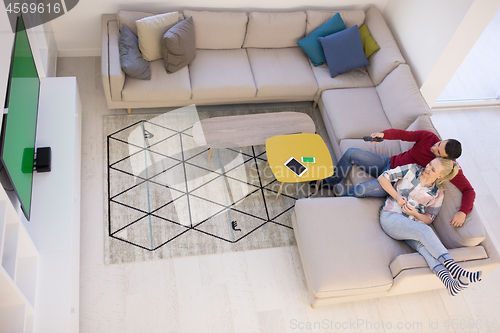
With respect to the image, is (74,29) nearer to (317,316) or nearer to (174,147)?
(174,147)

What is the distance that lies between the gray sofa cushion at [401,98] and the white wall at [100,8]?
110 cm

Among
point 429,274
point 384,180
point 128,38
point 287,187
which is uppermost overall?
point 128,38

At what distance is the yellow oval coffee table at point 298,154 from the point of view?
10.9 feet

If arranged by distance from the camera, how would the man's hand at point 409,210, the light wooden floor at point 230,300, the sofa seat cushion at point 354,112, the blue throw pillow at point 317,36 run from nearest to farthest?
the light wooden floor at point 230,300, the man's hand at point 409,210, the sofa seat cushion at point 354,112, the blue throw pillow at point 317,36

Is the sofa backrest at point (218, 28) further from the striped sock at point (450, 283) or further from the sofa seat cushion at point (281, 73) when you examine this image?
the striped sock at point (450, 283)

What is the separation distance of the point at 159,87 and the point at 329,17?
201 centimetres

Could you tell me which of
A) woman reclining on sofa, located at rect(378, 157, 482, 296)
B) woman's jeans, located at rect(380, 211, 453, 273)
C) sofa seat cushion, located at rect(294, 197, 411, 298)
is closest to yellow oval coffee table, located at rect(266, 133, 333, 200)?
sofa seat cushion, located at rect(294, 197, 411, 298)

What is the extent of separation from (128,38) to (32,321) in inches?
97.4

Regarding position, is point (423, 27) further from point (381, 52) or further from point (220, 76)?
point (220, 76)

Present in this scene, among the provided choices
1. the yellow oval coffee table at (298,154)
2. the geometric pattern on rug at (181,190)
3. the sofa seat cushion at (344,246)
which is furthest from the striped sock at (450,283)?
the geometric pattern on rug at (181,190)

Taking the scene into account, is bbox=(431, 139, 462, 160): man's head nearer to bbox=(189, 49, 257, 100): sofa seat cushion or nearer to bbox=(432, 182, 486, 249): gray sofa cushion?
bbox=(432, 182, 486, 249): gray sofa cushion

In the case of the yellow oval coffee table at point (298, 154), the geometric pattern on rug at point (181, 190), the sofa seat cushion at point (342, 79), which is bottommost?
the geometric pattern on rug at point (181, 190)

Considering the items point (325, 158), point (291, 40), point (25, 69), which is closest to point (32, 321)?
point (25, 69)

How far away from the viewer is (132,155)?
368 cm
